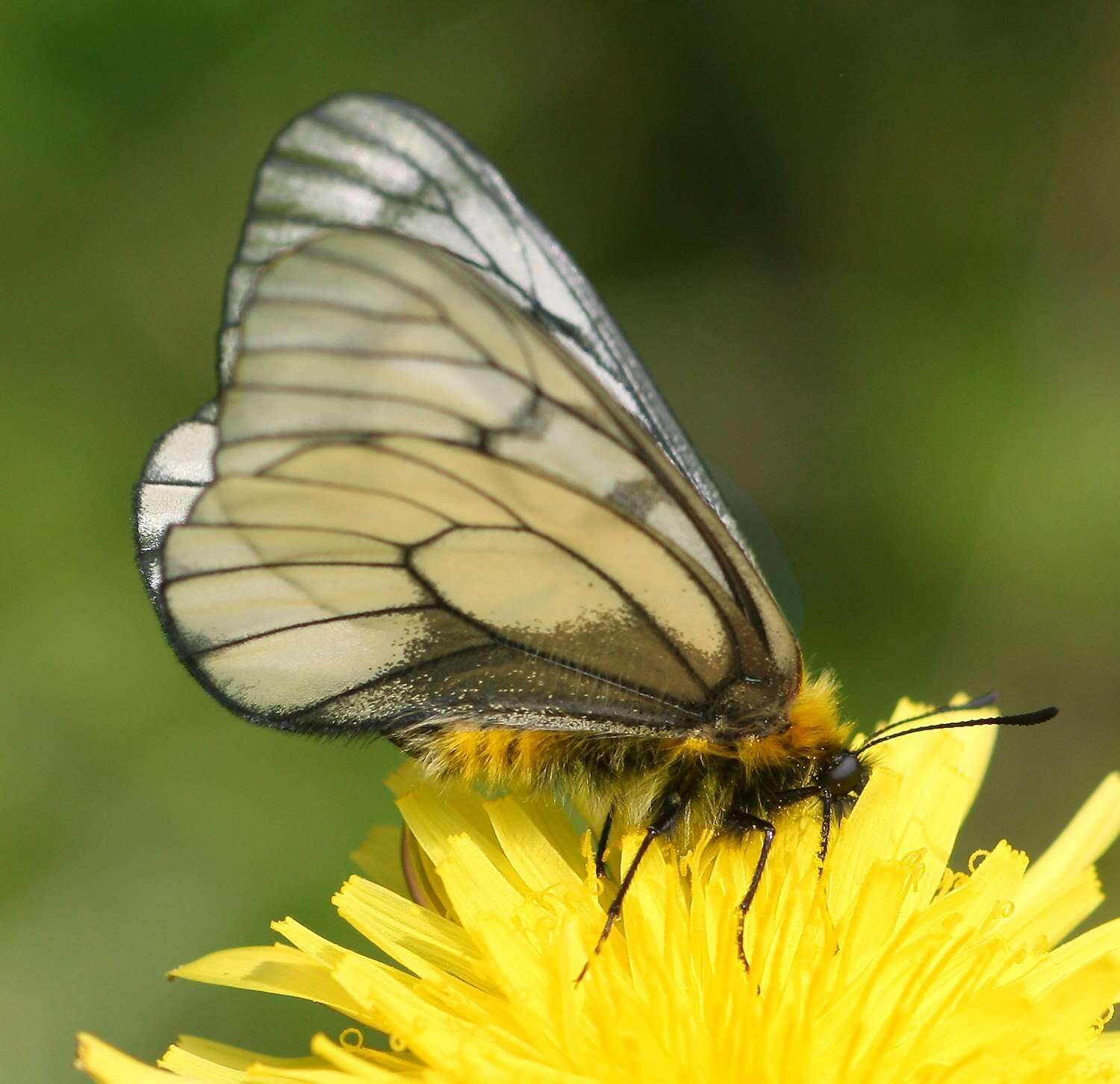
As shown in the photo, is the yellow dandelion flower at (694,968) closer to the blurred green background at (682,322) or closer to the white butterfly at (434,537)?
the white butterfly at (434,537)

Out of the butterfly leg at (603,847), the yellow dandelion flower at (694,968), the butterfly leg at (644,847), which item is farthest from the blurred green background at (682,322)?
the butterfly leg at (644,847)

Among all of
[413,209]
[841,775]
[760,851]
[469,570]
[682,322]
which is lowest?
[760,851]

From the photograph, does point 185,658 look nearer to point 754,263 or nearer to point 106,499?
point 106,499

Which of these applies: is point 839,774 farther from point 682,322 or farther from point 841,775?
point 682,322

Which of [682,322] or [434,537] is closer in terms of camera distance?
[434,537]

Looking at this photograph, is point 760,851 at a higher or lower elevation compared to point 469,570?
lower

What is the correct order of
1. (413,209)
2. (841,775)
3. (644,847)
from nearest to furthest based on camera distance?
(644,847)
(841,775)
(413,209)

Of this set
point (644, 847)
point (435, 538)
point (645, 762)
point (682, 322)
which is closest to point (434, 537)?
point (435, 538)
